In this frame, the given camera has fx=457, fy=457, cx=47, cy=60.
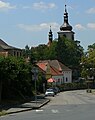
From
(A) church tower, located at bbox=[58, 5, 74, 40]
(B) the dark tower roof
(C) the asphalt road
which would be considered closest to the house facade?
(A) church tower, located at bbox=[58, 5, 74, 40]

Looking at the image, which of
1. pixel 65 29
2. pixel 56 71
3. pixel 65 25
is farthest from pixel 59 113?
pixel 65 29

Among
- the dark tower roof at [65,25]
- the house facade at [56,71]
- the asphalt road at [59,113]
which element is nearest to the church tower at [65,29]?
the dark tower roof at [65,25]

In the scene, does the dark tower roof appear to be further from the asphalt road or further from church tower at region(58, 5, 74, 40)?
the asphalt road

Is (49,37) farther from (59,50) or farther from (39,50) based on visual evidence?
(59,50)

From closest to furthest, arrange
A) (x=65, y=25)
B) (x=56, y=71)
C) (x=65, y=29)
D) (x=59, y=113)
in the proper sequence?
(x=59, y=113)
(x=56, y=71)
(x=65, y=25)
(x=65, y=29)

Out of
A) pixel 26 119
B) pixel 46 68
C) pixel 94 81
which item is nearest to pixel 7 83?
pixel 26 119

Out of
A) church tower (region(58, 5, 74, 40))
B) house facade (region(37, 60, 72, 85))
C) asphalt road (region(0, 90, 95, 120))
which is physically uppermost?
church tower (region(58, 5, 74, 40))

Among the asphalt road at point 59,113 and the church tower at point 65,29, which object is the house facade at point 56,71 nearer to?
the church tower at point 65,29

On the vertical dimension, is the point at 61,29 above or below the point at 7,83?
above

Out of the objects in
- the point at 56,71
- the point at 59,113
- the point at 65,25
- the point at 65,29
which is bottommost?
the point at 59,113

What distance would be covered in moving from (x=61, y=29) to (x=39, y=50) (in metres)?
12.5

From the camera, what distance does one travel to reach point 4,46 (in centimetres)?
10200

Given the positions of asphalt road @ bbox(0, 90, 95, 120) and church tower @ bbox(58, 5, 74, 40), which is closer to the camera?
asphalt road @ bbox(0, 90, 95, 120)

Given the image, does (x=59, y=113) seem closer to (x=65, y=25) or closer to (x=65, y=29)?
(x=65, y=25)
